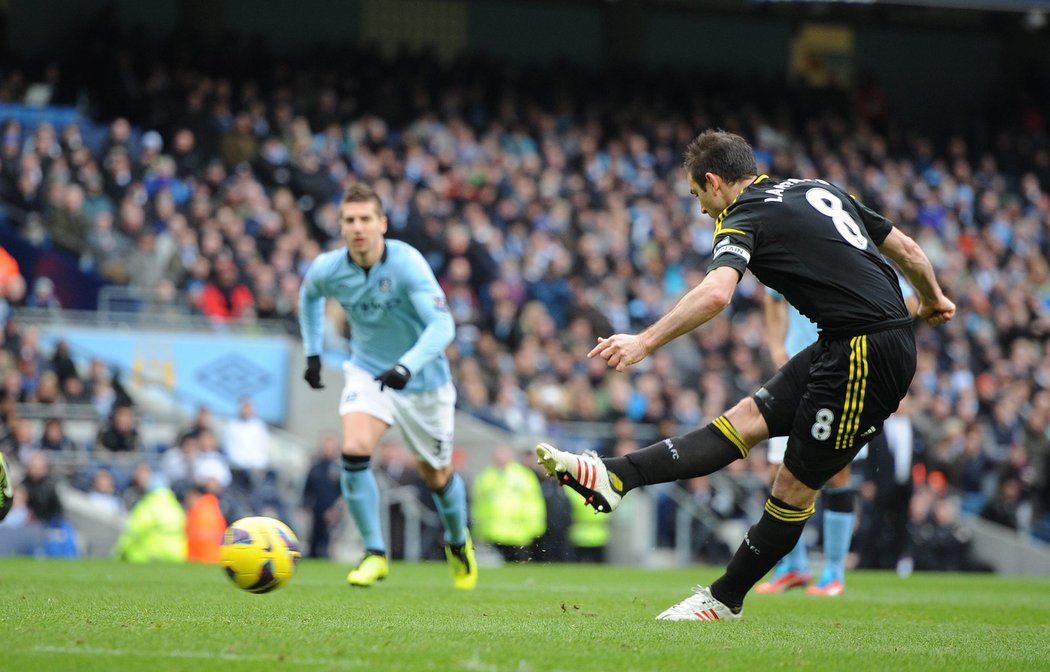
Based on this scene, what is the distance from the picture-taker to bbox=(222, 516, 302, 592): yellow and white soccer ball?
7703 mm

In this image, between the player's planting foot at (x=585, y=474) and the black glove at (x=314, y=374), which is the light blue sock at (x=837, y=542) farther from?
the player's planting foot at (x=585, y=474)

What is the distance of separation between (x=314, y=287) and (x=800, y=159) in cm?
2165

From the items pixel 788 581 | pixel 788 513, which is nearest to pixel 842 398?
pixel 788 513

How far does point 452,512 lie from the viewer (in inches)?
396

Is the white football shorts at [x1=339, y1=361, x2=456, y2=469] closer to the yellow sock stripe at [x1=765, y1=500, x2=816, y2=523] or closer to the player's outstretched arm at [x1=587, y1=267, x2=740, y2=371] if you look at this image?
the yellow sock stripe at [x1=765, y1=500, x2=816, y2=523]

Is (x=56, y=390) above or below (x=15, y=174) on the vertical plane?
below

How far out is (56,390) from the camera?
1791cm

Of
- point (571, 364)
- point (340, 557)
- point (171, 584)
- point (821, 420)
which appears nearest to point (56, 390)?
point (340, 557)

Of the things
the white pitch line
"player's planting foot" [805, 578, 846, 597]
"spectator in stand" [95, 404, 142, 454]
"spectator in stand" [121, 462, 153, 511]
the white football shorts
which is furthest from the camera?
"spectator in stand" [95, 404, 142, 454]

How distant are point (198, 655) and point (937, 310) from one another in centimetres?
420

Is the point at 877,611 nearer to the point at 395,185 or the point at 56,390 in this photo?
the point at 56,390

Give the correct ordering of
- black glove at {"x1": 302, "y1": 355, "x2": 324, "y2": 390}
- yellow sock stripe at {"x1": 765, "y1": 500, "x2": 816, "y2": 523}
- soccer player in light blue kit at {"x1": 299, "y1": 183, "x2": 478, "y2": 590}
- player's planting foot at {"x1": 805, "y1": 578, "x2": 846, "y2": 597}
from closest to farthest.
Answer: yellow sock stripe at {"x1": 765, "y1": 500, "x2": 816, "y2": 523}
soccer player in light blue kit at {"x1": 299, "y1": 183, "x2": 478, "y2": 590}
black glove at {"x1": 302, "y1": 355, "x2": 324, "y2": 390}
player's planting foot at {"x1": 805, "y1": 578, "x2": 846, "y2": 597}

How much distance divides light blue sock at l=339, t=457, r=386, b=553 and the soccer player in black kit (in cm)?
302

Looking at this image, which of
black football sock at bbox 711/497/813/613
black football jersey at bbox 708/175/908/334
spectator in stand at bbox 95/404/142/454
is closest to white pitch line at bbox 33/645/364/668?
black football sock at bbox 711/497/813/613
